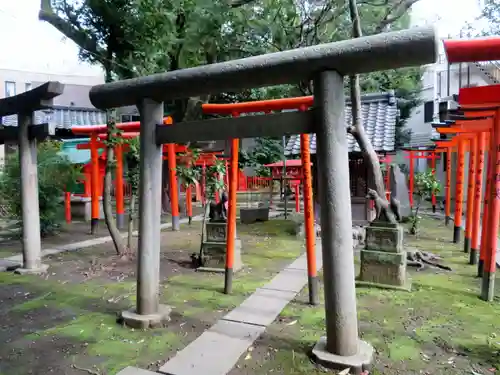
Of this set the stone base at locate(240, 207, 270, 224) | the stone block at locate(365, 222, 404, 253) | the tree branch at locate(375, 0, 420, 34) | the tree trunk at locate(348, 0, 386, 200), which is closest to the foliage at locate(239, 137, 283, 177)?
the stone base at locate(240, 207, 270, 224)

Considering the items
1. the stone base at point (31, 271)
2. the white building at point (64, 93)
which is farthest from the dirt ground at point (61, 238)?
the white building at point (64, 93)

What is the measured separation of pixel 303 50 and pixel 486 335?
328cm

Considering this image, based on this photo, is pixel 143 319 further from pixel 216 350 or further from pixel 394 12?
pixel 394 12

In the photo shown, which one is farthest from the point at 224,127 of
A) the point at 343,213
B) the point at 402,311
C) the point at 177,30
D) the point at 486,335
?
the point at 177,30

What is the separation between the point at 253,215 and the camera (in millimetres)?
Answer: 12477

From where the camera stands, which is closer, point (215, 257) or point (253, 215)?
point (215, 257)

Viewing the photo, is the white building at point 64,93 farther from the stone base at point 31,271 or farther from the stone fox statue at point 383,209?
the stone fox statue at point 383,209

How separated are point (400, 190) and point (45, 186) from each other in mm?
10535

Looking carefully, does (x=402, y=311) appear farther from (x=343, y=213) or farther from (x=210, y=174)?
(x=210, y=174)

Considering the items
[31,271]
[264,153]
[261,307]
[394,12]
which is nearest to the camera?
[261,307]

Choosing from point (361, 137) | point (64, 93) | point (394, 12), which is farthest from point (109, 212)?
point (64, 93)

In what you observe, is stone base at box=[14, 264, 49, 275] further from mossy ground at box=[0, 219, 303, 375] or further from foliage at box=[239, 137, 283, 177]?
foliage at box=[239, 137, 283, 177]

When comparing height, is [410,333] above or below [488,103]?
below

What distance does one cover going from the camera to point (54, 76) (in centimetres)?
2647
